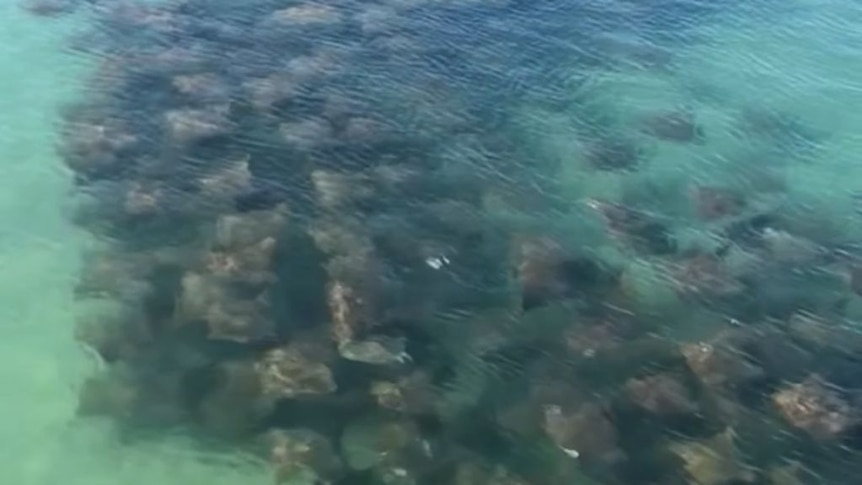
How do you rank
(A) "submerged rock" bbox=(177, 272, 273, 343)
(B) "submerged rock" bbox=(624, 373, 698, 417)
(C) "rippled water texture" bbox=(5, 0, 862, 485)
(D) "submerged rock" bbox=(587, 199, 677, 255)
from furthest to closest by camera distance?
(D) "submerged rock" bbox=(587, 199, 677, 255) → (A) "submerged rock" bbox=(177, 272, 273, 343) → (B) "submerged rock" bbox=(624, 373, 698, 417) → (C) "rippled water texture" bbox=(5, 0, 862, 485)

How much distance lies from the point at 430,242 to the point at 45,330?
8478mm

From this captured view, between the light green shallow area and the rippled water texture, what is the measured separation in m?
0.07

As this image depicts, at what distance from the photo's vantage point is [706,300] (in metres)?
22.6

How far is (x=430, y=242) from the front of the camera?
2380cm

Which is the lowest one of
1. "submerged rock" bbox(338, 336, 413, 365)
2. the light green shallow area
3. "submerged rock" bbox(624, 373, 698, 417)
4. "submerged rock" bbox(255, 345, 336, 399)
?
the light green shallow area

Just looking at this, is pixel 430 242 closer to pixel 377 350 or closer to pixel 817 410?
pixel 377 350

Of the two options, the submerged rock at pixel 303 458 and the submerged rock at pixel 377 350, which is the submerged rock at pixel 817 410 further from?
the submerged rock at pixel 303 458

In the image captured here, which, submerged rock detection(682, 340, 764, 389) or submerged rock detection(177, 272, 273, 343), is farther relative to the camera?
submerged rock detection(177, 272, 273, 343)

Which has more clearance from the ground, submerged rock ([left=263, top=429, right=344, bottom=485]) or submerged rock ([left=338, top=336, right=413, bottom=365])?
submerged rock ([left=338, top=336, right=413, bottom=365])

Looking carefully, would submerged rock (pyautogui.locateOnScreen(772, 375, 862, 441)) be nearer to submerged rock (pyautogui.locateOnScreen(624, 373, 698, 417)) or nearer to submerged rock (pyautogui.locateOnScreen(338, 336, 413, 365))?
submerged rock (pyautogui.locateOnScreen(624, 373, 698, 417))

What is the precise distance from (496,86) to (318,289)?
984 centimetres

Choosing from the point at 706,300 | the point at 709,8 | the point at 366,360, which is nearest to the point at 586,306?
the point at 706,300

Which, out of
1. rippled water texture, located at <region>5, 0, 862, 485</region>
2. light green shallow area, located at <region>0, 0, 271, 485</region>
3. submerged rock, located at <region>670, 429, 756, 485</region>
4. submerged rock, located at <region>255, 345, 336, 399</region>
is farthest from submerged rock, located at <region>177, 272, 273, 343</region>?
submerged rock, located at <region>670, 429, 756, 485</region>

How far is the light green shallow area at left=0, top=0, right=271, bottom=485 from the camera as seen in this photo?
19.3 metres
